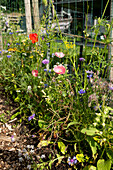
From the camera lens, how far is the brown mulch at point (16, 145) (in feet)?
5.29

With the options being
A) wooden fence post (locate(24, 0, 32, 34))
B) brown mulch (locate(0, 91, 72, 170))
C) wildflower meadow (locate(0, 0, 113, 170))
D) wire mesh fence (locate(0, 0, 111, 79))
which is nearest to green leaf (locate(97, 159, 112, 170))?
wildflower meadow (locate(0, 0, 113, 170))

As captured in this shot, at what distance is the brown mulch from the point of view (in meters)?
1.61

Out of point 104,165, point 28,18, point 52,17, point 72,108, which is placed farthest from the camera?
point 28,18

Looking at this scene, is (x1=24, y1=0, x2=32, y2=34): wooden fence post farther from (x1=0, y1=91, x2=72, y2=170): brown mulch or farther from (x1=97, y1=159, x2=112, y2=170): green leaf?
(x1=97, y1=159, x2=112, y2=170): green leaf

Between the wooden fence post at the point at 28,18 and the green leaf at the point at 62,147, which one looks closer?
the green leaf at the point at 62,147

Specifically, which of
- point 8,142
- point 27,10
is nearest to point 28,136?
point 8,142

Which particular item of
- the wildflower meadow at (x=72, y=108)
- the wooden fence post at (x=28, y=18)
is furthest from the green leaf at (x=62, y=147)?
the wooden fence post at (x=28, y=18)

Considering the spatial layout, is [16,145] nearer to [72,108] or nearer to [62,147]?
[62,147]

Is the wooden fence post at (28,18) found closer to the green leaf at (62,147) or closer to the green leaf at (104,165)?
the green leaf at (62,147)

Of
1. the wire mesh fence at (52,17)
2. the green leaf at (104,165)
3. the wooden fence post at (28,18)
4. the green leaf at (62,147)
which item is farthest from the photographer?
the wooden fence post at (28,18)

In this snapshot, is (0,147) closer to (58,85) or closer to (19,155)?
(19,155)

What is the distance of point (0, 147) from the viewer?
183 cm

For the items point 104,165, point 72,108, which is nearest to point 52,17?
point 72,108

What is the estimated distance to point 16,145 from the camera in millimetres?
1836
